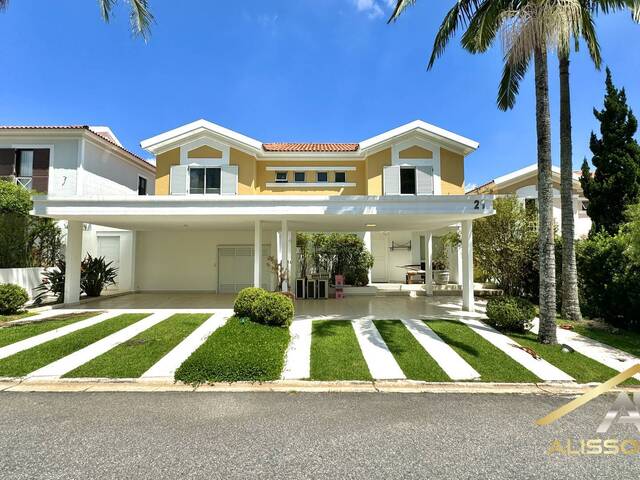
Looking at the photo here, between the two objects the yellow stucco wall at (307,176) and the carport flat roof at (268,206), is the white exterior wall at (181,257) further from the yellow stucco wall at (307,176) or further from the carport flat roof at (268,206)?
the carport flat roof at (268,206)

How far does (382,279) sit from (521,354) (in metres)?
15.7

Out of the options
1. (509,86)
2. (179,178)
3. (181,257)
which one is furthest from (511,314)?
(179,178)

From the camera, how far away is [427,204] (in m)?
9.98

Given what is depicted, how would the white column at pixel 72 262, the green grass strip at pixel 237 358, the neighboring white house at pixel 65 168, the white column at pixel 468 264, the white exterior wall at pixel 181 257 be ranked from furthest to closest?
the white exterior wall at pixel 181 257 < the neighboring white house at pixel 65 168 < the white column at pixel 72 262 < the white column at pixel 468 264 < the green grass strip at pixel 237 358

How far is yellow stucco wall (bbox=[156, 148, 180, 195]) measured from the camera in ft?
51.8

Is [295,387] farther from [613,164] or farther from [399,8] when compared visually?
[613,164]

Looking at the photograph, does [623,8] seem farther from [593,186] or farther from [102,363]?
[102,363]

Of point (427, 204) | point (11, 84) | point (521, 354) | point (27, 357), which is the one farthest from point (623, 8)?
point (11, 84)

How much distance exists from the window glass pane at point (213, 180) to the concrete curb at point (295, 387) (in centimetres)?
1136

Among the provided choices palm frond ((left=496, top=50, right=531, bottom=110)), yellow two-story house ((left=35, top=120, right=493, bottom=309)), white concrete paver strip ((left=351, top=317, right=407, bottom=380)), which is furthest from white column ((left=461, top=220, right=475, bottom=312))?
palm frond ((left=496, top=50, right=531, bottom=110))

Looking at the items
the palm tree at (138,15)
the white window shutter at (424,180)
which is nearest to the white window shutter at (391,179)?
the white window shutter at (424,180)

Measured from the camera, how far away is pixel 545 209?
25.6ft

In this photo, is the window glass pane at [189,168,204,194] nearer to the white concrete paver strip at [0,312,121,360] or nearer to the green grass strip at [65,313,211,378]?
the white concrete paver strip at [0,312,121,360]

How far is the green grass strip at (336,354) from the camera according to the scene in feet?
19.5
